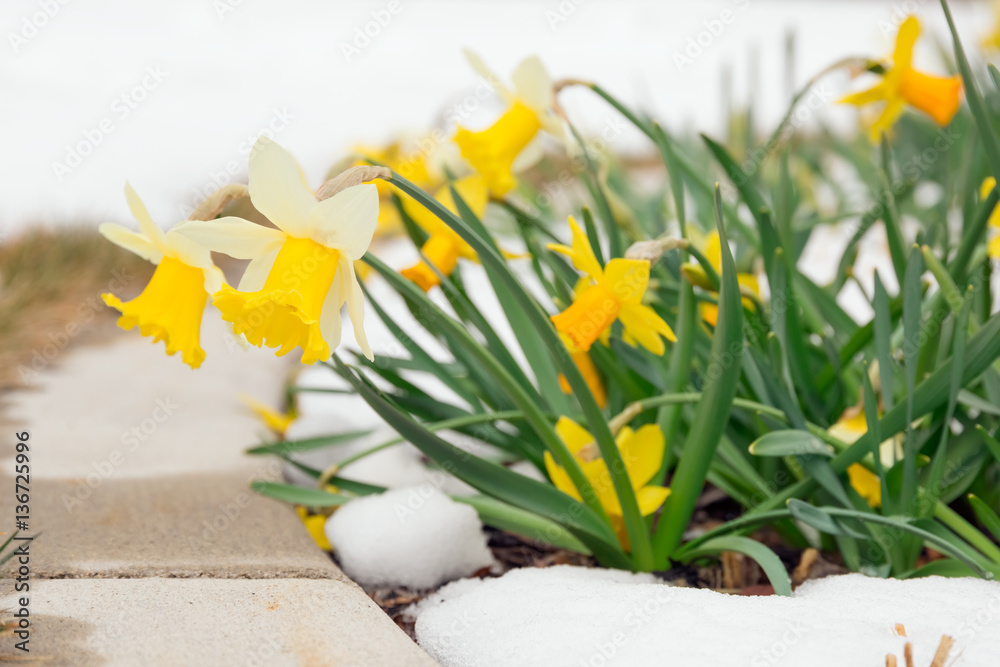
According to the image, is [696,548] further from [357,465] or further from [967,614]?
[357,465]

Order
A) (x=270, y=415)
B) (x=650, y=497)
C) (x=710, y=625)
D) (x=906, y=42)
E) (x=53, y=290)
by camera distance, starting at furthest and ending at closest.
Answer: (x=53, y=290), (x=270, y=415), (x=906, y=42), (x=650, y=497), (x=710, y=625)

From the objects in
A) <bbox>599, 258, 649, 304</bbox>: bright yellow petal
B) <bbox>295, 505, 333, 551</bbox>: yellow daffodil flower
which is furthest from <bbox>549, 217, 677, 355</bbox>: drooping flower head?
<bbox>295, 505, 333, 551</bbox>: yellow daffodil flower

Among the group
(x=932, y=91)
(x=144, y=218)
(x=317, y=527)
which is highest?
(x=932, y=91)

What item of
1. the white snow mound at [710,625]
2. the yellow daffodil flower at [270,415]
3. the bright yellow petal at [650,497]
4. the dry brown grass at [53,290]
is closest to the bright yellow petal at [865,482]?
the white snow mound at [710,625]

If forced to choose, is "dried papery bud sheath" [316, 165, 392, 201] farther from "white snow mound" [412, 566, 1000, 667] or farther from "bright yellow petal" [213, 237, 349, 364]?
"white snow mound" [412, 566, 1000, 667]

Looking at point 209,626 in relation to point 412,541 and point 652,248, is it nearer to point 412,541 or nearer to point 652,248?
point 412,541

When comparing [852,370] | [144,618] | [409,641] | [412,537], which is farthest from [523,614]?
[852,370]

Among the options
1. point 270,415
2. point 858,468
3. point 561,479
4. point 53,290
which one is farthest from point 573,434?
point 53,290
